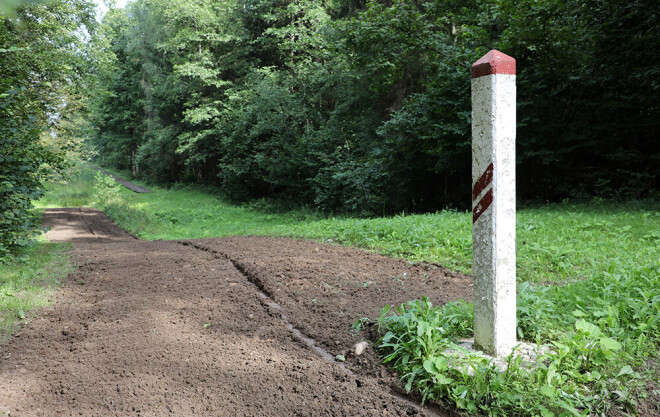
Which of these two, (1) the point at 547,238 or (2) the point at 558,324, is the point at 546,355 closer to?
(2) the point at 558,324

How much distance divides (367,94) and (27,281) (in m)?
13.2

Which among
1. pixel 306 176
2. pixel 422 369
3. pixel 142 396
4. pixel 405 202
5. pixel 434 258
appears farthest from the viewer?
pixel 306 176

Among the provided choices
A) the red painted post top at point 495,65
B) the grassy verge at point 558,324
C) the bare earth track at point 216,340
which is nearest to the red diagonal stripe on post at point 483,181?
the red painted post top at point 495,65

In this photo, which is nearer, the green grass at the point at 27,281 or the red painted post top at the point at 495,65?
the red painted post top at the point at 495,65

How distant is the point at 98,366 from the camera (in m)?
2.79

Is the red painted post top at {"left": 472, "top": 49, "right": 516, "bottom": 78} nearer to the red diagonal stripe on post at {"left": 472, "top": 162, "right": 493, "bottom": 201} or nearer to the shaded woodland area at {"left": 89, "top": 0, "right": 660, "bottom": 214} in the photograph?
the red diagonal stripe on post at {"left": 472, "top": 162, "right": 493, "bottom": 201}

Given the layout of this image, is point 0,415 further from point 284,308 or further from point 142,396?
point 284,308

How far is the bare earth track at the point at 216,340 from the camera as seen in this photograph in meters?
2.41

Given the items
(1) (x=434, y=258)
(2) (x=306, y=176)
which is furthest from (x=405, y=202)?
(1) (x=434, y=258)

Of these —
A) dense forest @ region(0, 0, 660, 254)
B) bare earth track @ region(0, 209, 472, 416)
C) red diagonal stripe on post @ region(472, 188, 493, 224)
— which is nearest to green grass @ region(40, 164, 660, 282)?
bare earth track @ region(0, 209, 472, 416)

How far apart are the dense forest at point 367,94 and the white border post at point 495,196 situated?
2.40m

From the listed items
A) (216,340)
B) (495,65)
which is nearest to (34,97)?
(216,340)

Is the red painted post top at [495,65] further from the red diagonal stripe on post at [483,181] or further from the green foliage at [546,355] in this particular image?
the green foliage at [546,355]

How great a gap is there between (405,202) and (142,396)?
442 inches
